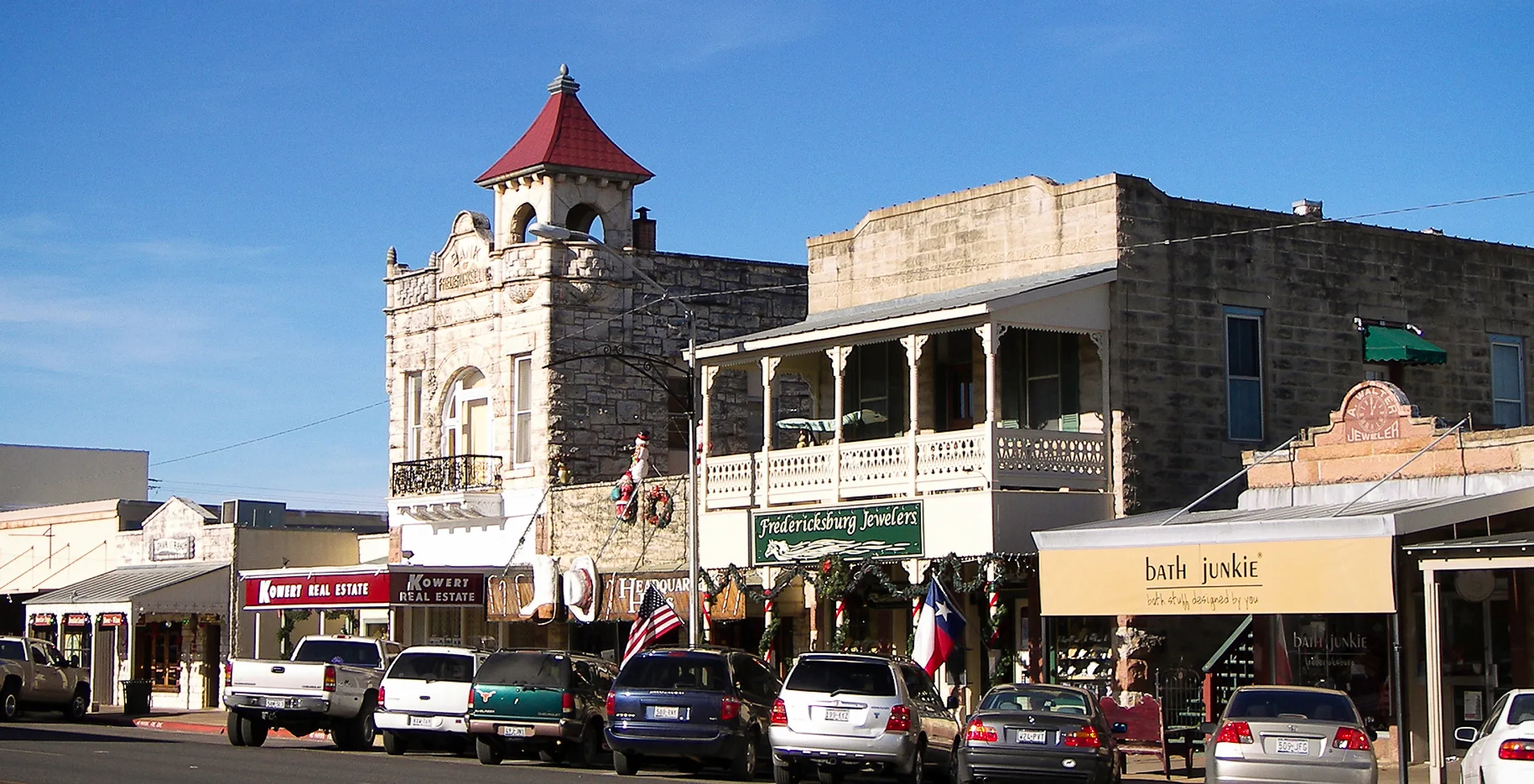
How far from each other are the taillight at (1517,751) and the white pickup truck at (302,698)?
15735mm

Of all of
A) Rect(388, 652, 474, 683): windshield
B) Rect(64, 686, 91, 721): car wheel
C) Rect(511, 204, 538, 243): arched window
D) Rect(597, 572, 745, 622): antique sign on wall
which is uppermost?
Rect(511, 204, 538, 243): arched window

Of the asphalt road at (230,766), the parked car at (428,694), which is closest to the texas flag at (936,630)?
the asphalt road at (230,766)

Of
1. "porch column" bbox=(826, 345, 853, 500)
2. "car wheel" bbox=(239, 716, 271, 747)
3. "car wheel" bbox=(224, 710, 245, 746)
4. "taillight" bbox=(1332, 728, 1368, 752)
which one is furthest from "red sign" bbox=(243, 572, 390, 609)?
"taillight" bbox=(1332, 728, 1368, 752)

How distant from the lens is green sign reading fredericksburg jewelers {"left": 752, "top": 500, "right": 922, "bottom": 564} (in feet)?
90.2

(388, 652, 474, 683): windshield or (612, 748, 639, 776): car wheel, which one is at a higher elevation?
(388, 652, 474, 683): windshield

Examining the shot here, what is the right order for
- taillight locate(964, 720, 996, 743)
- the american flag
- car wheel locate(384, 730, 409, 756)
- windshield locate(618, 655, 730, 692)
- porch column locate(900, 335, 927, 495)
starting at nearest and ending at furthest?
taillight locate(964, 720, 996, 743)
windshield locate(618, 655, 730, 692)
car wheel locate(384, 730, 409, 756)
porch column locate(900, 335, 927, 495)
the american flag

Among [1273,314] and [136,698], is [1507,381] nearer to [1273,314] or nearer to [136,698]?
[1273,314]

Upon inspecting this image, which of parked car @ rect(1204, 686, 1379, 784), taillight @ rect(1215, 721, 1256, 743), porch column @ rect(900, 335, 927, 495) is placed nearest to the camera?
parked car @ rect(1204, 686, 1379, 784)

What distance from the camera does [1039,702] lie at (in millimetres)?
20156

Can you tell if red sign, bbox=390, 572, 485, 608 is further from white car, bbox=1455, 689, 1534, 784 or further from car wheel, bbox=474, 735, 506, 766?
white car, bbox=1455, 689, 1534, 784

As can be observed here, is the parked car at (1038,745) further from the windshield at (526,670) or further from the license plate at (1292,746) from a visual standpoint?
the windshield at (526,670)

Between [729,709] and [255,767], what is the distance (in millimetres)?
5258

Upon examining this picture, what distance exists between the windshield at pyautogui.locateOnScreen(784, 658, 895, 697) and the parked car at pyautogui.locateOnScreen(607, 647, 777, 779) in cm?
119

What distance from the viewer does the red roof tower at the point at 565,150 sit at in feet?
124
